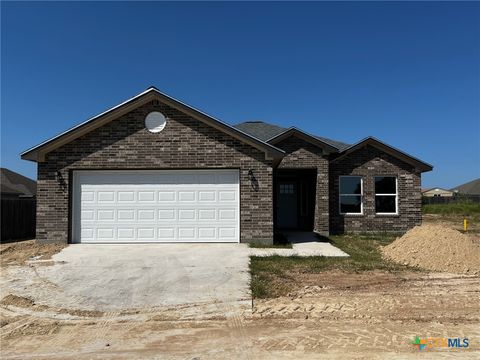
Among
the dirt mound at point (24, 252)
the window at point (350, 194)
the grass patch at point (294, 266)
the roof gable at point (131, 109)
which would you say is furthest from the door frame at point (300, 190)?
the dirt mound at point (24, 252)

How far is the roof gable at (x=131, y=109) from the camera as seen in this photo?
12383 mm

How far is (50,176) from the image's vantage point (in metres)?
12.6

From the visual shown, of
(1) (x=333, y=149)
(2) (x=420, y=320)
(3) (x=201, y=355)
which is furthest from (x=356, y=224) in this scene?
(3) (x=201, y=355)

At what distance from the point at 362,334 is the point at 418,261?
5.78m

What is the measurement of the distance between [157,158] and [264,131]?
791 centimetres

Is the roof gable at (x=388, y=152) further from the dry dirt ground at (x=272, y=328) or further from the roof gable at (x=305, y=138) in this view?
the dry dirt ground at (x=272, y=328)

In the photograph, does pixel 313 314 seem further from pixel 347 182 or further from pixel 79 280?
pixel 347 182

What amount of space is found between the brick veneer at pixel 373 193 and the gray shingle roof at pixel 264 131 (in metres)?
1.06

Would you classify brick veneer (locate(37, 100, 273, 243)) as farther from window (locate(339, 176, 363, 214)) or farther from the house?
window (locate(339, 176, 363, 214))

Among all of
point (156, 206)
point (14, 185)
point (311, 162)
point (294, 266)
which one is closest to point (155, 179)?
point (156, 206)

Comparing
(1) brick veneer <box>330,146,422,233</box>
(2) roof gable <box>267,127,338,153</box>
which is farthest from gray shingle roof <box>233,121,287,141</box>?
(1) brick veneer <box>330,146,422,233</box>

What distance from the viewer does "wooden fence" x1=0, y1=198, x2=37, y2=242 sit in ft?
47.6

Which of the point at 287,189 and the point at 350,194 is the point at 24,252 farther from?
the point at 350,194

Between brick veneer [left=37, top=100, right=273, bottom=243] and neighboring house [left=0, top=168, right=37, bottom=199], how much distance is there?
17.6 metres
